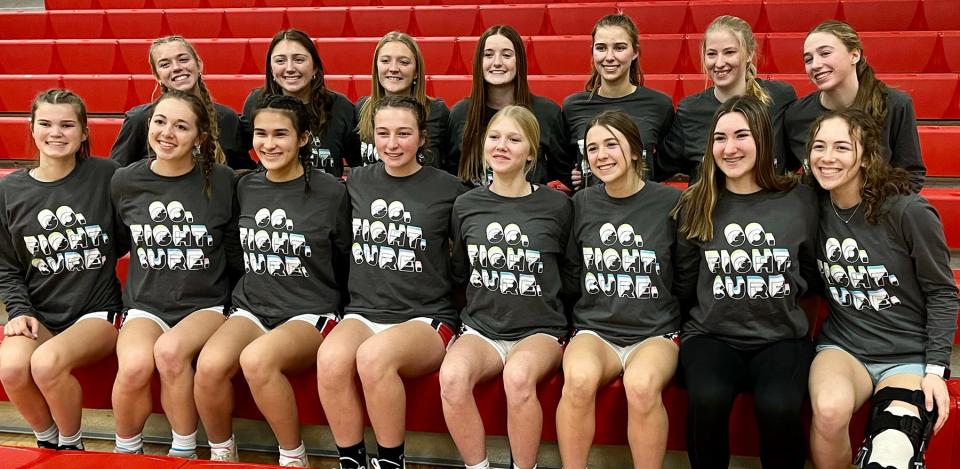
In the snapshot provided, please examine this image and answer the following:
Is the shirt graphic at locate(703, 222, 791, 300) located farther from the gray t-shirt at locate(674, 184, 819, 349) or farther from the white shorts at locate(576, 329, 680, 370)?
the white shorts at locate(576, 329, 680, 370)

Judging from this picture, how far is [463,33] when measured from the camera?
3.65 metres

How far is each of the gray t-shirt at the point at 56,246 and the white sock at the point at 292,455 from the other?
0.49 meters

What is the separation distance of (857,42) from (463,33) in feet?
7.69

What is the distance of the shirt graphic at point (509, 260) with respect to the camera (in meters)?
1.45

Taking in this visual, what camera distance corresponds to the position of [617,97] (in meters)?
1.79

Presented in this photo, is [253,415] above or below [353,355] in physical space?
below

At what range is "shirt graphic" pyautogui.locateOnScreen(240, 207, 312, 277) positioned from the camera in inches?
60.3

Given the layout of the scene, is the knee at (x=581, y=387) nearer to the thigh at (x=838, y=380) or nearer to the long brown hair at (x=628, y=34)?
the thigh at (x=838, y=380)

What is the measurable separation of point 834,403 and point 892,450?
0.10 meters

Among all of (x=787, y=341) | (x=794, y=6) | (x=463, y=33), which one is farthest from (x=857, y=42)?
(x=463, y=33)

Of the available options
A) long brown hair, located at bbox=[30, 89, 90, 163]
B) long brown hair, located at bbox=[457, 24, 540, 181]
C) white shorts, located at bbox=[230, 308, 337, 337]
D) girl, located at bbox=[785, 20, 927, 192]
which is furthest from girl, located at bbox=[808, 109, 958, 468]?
long brown hair, located at bbox=[30, 89, 90, 163]

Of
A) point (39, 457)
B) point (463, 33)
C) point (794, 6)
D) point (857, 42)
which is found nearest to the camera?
point (39, 457)

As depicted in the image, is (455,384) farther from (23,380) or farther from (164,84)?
(164,84)

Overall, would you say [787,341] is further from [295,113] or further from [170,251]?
[170,251]
